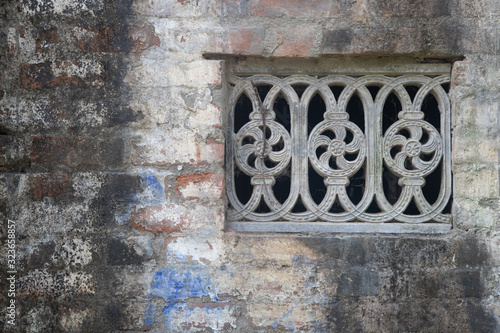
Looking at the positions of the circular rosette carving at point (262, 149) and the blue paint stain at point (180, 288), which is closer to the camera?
the blue paint stain at point (180, 288)

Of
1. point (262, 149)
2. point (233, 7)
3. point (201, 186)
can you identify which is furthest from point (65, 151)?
point (233, 7)

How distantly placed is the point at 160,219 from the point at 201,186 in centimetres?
29

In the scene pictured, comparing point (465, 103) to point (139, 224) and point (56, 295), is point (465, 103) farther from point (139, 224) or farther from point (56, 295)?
point (56, 295)

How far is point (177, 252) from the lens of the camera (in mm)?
2441

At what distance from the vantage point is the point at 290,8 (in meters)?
2.51

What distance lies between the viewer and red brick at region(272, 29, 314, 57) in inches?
98.2

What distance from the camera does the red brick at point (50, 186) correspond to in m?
2.44

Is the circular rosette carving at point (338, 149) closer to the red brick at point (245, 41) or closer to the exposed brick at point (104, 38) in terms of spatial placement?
the red brick at point (245, 41)

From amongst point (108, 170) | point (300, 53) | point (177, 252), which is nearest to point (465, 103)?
point (300, 53)

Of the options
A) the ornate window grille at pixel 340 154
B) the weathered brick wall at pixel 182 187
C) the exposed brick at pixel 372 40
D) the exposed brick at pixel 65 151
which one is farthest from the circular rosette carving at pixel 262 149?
the exposed brick at pixel 65 151

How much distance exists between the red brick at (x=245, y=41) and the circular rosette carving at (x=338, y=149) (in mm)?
586

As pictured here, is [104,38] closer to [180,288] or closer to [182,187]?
[182,187]

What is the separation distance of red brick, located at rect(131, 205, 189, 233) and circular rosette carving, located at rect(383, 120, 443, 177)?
1.25 metres

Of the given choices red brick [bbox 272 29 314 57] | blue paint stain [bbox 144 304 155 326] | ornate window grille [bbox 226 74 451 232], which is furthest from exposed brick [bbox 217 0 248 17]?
blue paint stain [bbox 144 304 155 326]
